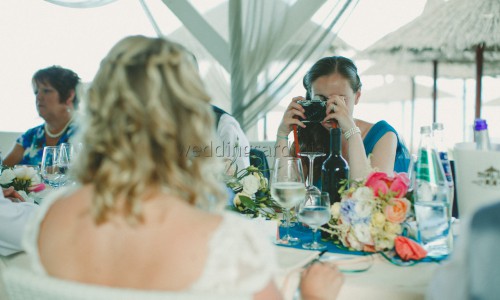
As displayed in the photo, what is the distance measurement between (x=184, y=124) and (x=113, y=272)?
0.93 ft

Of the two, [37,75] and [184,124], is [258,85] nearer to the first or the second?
[37,75]

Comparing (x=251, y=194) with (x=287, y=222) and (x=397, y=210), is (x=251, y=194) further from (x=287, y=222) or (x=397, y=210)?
(x=397, y=210)

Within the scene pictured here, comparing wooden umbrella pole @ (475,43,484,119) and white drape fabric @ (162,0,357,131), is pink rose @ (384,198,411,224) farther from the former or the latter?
wooden umbrella pole @ (475,43,484,119)

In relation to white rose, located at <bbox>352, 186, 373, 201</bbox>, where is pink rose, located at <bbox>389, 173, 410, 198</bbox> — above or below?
above

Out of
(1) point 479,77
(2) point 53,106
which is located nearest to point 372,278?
(2) point 53,106

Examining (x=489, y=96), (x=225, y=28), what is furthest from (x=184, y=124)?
(x=489, y=96)

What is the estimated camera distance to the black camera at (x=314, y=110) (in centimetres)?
219

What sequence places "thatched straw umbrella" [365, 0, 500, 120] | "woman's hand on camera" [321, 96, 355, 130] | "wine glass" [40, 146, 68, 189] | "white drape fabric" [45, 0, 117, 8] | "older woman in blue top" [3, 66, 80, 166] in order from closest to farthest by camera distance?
"wine glass" [40, 146, 68, 189]
"woman's hand on camera" [321, 96, 355, 130]
"older woman in blue top" [3, 66, 80, 166]
"white drape fabric" [45, 0, 117, 8]
"thatched straw umbrella" [365, 0, 500, 120]

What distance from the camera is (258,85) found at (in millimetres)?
4672

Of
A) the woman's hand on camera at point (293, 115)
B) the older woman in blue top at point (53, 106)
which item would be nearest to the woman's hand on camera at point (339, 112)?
the woman's hand on camera at point (293, 115)

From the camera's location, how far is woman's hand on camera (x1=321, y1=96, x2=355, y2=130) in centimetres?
212

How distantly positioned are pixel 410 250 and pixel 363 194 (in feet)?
0.66

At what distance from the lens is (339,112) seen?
214 centimetres

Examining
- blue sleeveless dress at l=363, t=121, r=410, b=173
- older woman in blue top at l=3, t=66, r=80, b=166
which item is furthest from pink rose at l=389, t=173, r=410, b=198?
older woman in blue top at l=3, t=66, r=80, b=166
